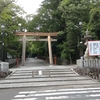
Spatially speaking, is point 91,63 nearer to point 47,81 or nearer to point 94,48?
point 94,48

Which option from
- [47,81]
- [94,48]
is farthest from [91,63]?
[47,81]

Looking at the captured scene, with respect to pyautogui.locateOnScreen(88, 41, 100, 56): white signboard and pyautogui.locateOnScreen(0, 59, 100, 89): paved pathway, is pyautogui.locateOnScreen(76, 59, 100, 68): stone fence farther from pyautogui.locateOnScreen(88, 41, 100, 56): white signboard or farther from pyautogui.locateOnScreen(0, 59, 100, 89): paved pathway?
pyautogui.locateOnScreen(0, 59, 100, 89): paved pathway

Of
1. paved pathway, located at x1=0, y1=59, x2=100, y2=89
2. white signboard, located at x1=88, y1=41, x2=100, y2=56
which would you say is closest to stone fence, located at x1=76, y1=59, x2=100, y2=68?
white signboard, located at x1=88, y1=41, x2=100, y2=56

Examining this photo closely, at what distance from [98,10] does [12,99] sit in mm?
19840

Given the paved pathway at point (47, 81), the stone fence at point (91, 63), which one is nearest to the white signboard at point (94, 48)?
the stone fence at point (91, 63)

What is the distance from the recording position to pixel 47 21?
137 feet

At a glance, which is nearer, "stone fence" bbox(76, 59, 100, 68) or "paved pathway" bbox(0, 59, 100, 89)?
"paved pathway" bbox(0, 59, 100, 89)

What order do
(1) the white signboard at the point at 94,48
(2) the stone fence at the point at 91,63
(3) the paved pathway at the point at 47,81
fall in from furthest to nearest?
(1) the white signboard at the point at 94,48 → (2) the stone fence at the point at 91,63 → (3) the paved pathway at the point at 47,81

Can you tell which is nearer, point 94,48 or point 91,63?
point 94,48

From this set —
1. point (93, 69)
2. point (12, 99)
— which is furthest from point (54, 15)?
point (12, 99)

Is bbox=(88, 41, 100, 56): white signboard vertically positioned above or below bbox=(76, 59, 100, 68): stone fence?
above

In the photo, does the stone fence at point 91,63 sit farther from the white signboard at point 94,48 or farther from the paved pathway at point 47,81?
the paved pathway at point 47,81

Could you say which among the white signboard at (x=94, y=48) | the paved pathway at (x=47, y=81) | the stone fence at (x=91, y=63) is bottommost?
the paved pathway at (x=47, y=81)

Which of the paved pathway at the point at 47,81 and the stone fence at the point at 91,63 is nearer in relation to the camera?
the paved pathway at the point at 47,81
